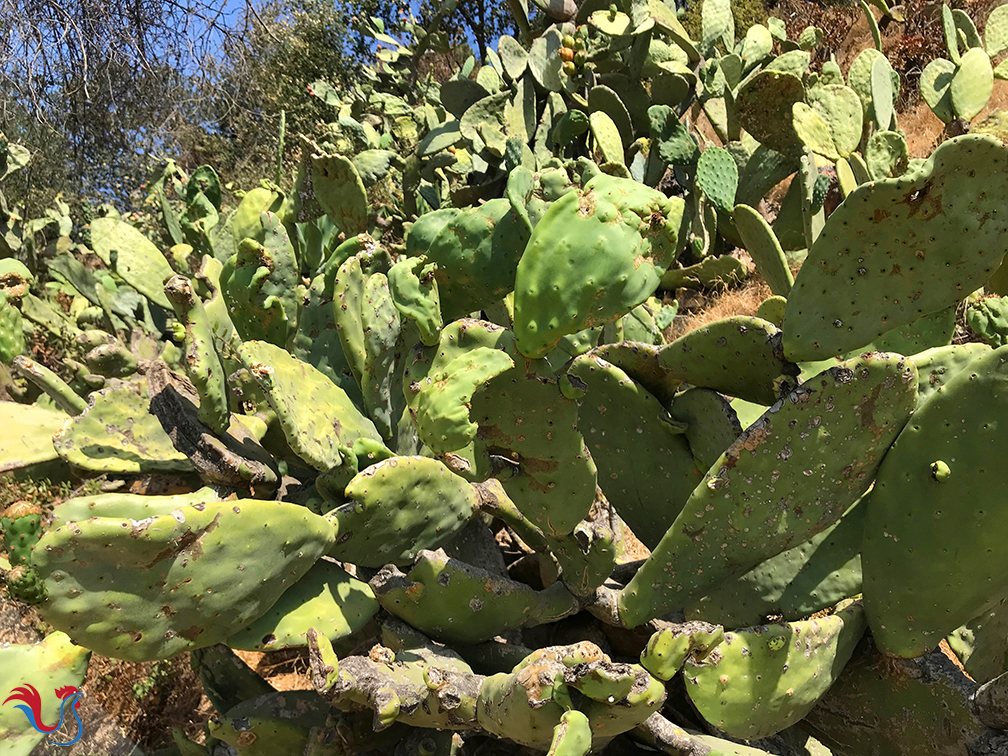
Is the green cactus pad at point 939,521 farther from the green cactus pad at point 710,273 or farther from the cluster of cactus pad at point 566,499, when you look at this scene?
the green cactus pad at point 710,273

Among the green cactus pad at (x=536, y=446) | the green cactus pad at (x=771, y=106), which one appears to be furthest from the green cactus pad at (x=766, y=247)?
the green cactus pad at (x=771, y=106)

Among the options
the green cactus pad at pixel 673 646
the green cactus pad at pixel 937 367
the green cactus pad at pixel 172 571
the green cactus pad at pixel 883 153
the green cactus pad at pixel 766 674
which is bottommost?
the green cactus pad at pixel 766 674

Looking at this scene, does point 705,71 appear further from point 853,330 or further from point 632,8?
point 853,330

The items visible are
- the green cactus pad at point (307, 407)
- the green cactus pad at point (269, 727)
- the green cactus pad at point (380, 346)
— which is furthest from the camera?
the green cactus pad at point (380, 346)

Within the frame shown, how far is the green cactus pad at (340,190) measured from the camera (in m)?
2.24

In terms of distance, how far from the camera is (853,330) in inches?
46.3

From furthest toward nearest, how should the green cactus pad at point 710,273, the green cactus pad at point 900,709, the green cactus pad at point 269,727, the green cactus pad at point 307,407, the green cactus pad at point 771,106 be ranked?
the green cactus pad at point 710,273 → the green cactus pad at point 771,106 → the green cactus pad at point 269,727 → the green cactus pad at point 307,407 → the green cactus pad at point 900,709

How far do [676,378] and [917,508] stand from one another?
464 millimetres

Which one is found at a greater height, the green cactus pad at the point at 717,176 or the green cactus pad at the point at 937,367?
the green cactus pad at the point at 717,176

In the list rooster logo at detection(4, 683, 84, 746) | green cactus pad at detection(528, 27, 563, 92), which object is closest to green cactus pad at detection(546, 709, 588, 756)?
rooster logo at detection(4, 683, 84, 746)

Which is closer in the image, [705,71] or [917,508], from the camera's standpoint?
[917,508]

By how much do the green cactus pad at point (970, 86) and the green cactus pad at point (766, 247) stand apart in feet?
6.86

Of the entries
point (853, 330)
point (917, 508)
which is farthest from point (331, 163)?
point (917, 508)

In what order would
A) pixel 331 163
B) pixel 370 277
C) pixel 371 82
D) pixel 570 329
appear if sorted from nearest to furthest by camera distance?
1. pixel 570 329
2. pixel 370 277
3. pixel 331 163
4. pixel 371 82
